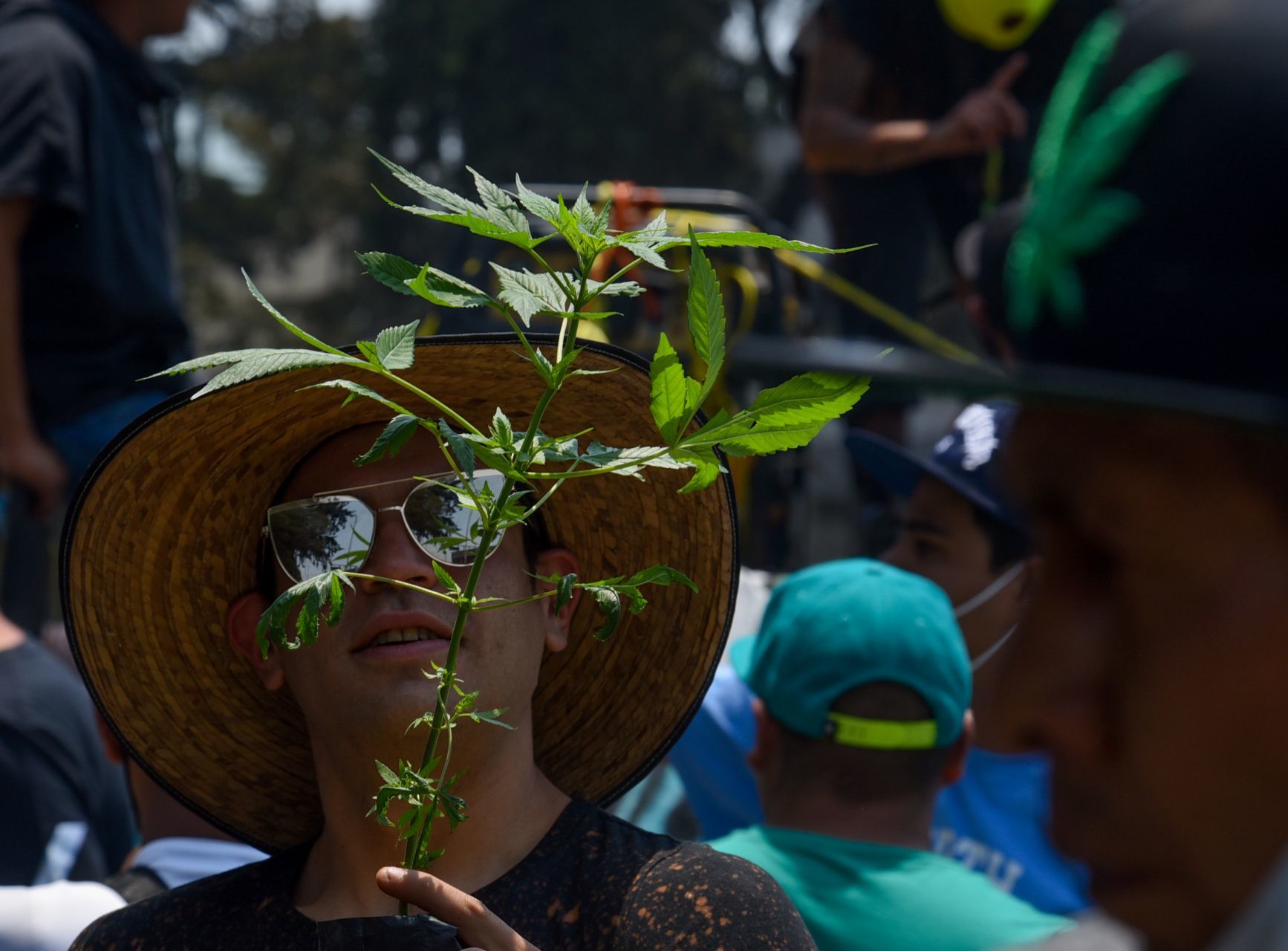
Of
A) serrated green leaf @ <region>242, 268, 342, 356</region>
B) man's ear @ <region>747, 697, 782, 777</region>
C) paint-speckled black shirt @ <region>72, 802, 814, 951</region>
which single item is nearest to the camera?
serrated green leaf @ <region>242, 268, 342, 356</region>

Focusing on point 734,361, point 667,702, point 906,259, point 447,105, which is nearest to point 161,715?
point 667,702

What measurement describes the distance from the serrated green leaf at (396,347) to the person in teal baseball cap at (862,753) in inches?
48.5

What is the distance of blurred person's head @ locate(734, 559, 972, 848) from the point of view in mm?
2627

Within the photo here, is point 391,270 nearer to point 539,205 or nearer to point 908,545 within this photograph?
point 539,205

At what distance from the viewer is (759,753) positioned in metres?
2.80

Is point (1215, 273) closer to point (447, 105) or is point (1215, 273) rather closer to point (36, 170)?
point (36, 170)

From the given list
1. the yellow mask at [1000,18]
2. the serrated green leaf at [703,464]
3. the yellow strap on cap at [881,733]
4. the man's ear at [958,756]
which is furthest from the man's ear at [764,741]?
the yellow mask at [1000,18]

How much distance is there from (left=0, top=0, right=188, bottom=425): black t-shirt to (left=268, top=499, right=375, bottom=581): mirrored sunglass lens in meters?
1.85

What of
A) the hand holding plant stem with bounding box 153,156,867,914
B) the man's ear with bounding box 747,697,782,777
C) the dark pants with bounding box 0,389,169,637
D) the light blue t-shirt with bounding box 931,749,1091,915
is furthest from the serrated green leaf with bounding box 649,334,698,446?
the dark pants with bounding box 0,389,169,637

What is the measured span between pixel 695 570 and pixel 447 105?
2183cm

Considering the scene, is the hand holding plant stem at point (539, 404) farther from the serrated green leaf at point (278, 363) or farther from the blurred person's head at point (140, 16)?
the blurred person's head at point (140, 16)

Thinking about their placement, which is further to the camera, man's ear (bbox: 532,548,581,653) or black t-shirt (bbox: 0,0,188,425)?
black t-shirt (bbox: 0,0,188,425)

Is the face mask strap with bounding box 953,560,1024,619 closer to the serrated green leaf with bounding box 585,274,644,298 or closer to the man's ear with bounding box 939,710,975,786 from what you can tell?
the man's ear with bounding box 939,710,975,786

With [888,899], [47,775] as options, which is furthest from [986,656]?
[47,775]
